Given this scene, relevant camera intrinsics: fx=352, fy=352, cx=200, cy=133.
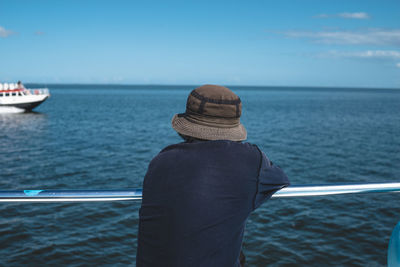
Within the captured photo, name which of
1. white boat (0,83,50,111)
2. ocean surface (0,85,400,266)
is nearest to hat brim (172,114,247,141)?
ocean surface (0,85,400,266)

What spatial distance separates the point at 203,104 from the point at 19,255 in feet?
30.4

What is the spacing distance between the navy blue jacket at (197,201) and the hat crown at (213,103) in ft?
0.49

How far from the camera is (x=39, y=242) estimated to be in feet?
31.7

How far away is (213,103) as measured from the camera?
169 centimetres

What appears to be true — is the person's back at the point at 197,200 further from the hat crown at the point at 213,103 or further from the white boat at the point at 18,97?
the white boat at the point at 18,97

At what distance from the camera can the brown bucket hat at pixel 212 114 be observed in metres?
1.70

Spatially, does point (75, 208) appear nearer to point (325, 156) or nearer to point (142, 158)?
point (142, 158)

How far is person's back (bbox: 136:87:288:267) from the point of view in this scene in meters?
1.58

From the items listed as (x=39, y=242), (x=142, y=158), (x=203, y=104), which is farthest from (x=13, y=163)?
(x=203, y=104)

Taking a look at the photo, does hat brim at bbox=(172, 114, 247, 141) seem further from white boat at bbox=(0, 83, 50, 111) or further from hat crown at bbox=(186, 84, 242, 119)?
white boat at bbox=(0, 83, 50, 111)

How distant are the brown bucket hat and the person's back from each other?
4 cm

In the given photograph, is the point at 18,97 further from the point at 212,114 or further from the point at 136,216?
the point at 212,114

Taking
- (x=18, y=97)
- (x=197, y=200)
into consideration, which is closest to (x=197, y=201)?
(x=197, y=200)

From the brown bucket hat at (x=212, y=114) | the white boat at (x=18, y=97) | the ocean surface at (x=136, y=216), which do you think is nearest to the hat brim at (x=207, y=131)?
the brown bucket hat at (x=212, y=114)
